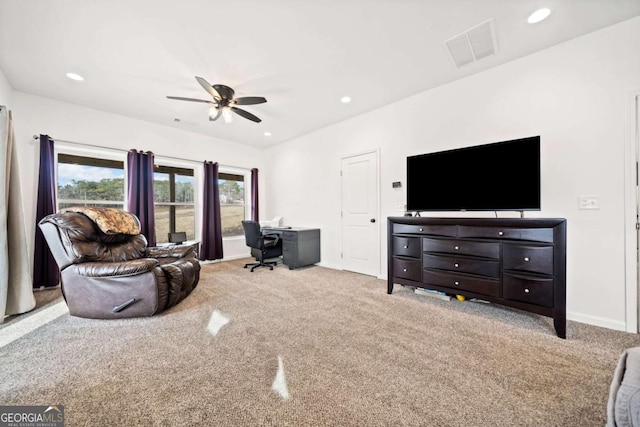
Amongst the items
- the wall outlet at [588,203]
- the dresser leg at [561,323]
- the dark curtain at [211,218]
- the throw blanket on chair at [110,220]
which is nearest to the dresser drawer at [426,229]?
the dresser leg at [561,323]

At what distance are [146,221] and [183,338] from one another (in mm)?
2871

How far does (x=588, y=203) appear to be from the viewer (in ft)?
7.35

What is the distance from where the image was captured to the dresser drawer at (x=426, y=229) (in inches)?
101

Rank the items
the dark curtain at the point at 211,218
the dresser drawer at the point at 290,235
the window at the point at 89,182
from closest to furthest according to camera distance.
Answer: the window at the point at 89,182
the dresser drawer at the point at 290,235
the dark curtain at the point at 211,218

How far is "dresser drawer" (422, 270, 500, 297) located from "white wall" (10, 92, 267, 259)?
4287 mm

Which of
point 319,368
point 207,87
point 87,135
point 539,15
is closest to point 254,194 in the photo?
point 87,135

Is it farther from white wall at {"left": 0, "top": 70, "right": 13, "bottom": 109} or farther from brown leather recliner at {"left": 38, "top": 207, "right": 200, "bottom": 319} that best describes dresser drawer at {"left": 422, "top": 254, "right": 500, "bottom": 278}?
white wall at {"left": 0, "top": 70, "right": 13, "bottom": 109}

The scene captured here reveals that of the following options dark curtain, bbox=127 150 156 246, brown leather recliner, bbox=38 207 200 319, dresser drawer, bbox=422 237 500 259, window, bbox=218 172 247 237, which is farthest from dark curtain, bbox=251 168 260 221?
dresser drawer, bbox=422 237 500 259

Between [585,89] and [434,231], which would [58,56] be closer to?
[434,231]

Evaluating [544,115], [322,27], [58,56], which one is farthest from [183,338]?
[544,115]

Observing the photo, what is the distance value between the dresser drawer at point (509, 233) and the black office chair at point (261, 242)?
308 cm

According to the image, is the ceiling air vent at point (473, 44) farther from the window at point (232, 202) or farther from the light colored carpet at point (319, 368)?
the window at point (232, 202)

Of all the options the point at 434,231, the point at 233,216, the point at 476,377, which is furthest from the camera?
the point at 233,216

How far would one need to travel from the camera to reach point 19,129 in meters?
3.19
